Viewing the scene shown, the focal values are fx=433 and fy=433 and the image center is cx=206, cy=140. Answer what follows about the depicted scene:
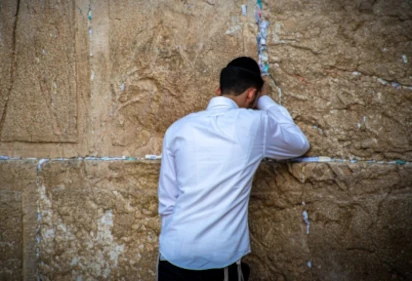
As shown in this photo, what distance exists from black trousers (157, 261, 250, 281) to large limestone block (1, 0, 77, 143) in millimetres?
1283

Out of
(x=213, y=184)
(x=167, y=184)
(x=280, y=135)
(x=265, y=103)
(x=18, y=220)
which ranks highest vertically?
(x=265, y=103)

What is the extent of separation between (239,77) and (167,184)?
62 centimetres

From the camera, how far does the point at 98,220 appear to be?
2770mm

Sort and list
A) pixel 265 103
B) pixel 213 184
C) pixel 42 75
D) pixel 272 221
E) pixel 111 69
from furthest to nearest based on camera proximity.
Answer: pixel 42 75 < pixel 111 69 < pixel 272 221 < pixel 265 103 < pixel 213 184

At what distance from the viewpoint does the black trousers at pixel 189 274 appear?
6.18 ft

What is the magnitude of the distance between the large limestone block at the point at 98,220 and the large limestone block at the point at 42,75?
277 mm

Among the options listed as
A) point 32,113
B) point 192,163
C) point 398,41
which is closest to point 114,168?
point 32,113

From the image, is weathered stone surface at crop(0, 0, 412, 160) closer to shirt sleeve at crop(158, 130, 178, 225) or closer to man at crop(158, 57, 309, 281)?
man at crop(158, 57, 309, 281)

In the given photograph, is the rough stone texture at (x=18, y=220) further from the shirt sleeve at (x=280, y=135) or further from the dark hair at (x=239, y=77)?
the shirt sleeve at (x=280, y=135)

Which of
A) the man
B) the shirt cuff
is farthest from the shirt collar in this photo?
the shirt cuff

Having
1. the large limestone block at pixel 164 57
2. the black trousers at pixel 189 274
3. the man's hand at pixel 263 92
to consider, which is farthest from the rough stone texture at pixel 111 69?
the black trousers at pixel 189 274

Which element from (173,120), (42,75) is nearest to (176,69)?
(173,120)

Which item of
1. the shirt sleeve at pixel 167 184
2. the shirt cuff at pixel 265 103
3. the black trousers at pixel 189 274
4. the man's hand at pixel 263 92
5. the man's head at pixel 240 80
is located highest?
the man's head at pixel 240 80

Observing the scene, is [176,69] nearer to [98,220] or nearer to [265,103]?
[265,103]
